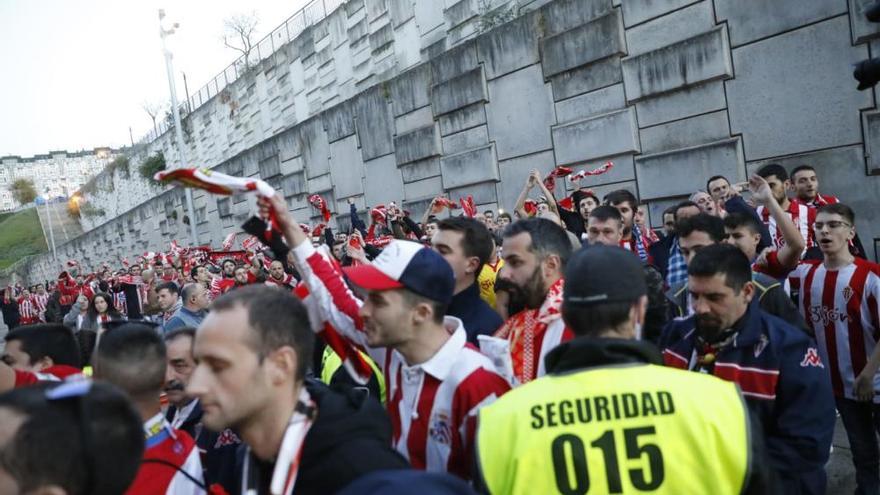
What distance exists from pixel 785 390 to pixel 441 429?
1.33 metres

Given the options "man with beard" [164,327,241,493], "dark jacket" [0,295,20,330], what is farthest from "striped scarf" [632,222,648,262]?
"dark jacket" [0,295,20,330]

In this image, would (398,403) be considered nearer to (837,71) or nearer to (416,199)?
(837,71)

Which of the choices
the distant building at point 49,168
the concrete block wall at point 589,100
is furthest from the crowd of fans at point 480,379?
the distant building at point 49,168

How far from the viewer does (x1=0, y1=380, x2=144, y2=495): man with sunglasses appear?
5.02 ft

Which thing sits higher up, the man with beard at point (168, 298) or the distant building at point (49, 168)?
the distant building at point (49, 168)

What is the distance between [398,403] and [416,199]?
1185 centimetres

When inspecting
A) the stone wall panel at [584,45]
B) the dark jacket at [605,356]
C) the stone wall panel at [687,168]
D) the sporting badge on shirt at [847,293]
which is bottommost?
the sporting badge on shirt at [847,293]

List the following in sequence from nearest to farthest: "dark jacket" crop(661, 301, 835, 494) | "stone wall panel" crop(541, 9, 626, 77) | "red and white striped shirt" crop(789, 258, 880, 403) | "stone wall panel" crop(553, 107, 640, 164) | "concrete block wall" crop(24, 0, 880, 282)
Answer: "dark jacket" crop(661, 301, 835, 494) → "red and white striped shirt" crop(789, 258, 880, 403) → "concrete block wall" crop(24, 0, 880, 282) → "stone wall panel" crop(541, 9, 626, 77) → "stone wall panel" crop(553, 107, 640, 164)

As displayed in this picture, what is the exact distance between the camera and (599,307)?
207cm

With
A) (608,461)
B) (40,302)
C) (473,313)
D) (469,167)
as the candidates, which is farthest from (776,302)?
(40,302)

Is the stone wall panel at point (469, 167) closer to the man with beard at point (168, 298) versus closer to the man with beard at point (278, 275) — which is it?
the man with beard at point (278, 275)

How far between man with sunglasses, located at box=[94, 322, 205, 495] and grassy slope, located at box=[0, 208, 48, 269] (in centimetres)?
7342

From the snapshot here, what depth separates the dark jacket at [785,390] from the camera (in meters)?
2.62

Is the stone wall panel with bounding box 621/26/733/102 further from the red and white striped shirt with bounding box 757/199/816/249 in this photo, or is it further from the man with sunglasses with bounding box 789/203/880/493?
the man with sunglasses with bounding box 789/203/880/493
